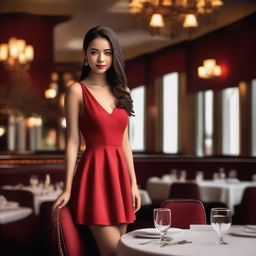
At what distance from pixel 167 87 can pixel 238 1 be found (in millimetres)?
4510

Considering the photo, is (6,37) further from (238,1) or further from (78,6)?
(238,1)

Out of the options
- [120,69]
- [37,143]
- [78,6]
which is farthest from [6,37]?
[120,69]

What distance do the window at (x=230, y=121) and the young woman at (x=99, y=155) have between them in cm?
938

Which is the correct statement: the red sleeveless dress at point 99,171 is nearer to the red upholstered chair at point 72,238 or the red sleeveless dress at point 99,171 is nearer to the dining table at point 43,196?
the red upholstered chair at point 72,238

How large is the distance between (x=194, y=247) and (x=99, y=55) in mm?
819

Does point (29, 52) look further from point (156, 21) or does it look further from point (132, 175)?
point (132, 175)

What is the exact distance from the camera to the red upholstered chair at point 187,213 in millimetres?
A: 3139

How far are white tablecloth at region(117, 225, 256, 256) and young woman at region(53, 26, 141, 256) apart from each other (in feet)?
0.35

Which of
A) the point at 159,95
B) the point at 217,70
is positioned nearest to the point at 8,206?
the point at 217,70

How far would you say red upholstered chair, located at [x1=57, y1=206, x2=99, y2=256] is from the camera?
7.91 feet

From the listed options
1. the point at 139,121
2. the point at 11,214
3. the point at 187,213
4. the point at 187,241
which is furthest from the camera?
the point at 139,121

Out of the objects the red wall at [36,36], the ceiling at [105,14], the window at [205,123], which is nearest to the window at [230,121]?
the window at [205,123]

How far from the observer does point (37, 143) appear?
18.7 meters

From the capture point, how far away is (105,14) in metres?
12.3
